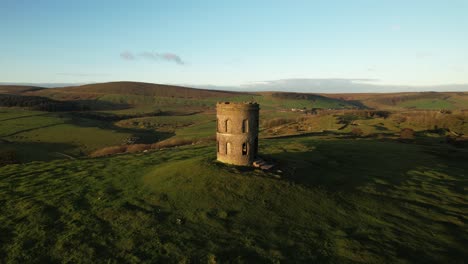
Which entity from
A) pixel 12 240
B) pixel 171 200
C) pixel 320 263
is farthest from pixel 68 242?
pixel 320 263

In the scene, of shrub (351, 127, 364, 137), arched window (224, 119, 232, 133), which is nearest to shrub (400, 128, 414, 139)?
shrub (351, 127, 364, 137)

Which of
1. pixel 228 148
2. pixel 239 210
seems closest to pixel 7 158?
pixel 228 148

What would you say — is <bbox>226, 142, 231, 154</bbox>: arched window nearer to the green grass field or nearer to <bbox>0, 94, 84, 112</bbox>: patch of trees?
the green grass field

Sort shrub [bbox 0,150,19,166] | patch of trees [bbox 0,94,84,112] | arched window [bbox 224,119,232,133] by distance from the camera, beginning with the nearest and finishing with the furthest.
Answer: arched window [bbox 224,119,232,133] → shrub [bbox 0,150,19,166] → patch of trees [bbox 0,94,84,112]

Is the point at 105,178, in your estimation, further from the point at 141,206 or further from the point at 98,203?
the point at 141,206

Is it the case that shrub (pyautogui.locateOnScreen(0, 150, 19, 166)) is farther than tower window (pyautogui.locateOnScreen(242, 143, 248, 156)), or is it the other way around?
shrub (pyautogui.locateOnScreen(0, 150, 19, 166))

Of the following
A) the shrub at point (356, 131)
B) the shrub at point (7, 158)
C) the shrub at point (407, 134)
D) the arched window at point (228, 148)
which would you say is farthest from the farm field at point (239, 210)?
Answer: the shrub at point (356, 131)
